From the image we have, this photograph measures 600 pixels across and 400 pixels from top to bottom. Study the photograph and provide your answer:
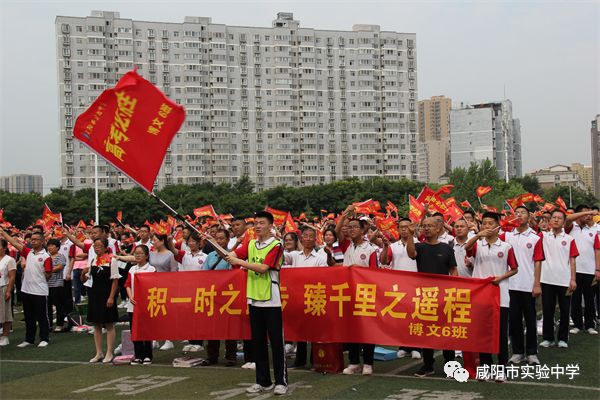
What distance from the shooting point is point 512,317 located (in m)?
7.48

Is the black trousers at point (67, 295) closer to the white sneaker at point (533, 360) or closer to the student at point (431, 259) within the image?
the student at point (431, 259)

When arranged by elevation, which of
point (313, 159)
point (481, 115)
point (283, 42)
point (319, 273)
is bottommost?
point (319, 273)

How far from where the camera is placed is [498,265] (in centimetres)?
668

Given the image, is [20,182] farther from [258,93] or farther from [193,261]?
[193,261]

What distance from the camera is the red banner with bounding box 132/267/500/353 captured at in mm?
6691

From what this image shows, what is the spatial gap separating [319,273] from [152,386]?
8.39 ft

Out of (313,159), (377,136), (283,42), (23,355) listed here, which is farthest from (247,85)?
(23,355)

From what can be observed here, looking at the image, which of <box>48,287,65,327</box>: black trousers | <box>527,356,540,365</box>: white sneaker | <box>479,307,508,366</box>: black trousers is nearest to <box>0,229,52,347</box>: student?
<box>48,287,65,327</box>: black trousers

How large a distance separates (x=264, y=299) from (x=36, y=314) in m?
6.00

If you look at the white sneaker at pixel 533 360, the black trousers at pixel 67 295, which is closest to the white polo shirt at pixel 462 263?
the white sneaker at pixel 533 360

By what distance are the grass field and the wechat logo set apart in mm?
85

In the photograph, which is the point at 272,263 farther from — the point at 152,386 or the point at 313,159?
the point at 313,159

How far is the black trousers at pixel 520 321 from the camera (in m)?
7.39

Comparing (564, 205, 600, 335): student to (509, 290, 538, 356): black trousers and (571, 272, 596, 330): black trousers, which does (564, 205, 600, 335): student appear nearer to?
(571, 272, 596, 330): black trousers
